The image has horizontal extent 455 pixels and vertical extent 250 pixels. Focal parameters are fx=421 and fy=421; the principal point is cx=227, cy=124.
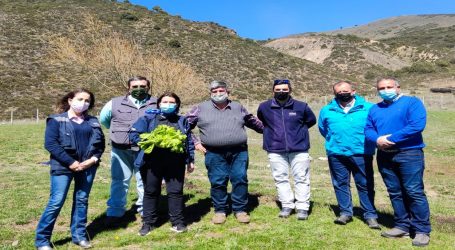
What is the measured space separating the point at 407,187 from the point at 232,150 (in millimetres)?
2413

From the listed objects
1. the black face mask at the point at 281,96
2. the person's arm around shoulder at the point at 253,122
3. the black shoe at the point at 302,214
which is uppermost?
the black face mask at the point at 281,96

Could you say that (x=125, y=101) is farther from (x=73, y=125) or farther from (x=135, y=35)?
(x=135, y=35)

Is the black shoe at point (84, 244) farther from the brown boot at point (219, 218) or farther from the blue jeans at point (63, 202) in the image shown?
the brown boot at point (219, 218)

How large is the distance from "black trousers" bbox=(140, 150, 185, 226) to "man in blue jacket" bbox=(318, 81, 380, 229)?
7.25 ft

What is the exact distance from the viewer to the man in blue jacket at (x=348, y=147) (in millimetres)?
5934

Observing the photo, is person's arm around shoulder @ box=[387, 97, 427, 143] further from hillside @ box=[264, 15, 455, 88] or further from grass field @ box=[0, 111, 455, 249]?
hillside @ box=[264, 15, 455, 88]

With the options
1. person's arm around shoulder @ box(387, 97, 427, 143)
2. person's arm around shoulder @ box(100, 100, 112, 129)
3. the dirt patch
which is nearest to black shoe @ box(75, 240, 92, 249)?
person's arm around shoulder @ box(100, 100, 112, 129)

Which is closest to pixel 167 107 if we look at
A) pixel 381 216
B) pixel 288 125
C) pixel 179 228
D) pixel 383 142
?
pixel 179 228

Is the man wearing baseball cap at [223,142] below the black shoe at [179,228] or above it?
above

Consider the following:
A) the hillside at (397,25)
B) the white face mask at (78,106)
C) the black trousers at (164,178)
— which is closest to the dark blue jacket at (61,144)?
the white face mask at (78,106)

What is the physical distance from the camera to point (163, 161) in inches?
225

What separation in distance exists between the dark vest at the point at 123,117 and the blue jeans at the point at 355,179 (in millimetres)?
2836

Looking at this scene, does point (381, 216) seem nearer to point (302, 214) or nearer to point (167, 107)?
point (302, 214)

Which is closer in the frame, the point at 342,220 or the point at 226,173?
the point at 342,220
